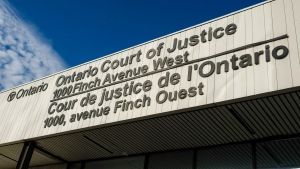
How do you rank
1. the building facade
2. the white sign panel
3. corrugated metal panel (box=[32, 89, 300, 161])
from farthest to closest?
corrugated metal panel (box=[32, 89, 300, 161]) < the building facade < the white sign panel

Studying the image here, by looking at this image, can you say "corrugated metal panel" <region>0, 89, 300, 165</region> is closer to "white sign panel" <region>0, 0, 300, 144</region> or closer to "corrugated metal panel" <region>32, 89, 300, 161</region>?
"corrugated metal panel" <region>32, 89, 300, 161</region>

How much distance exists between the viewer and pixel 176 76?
9.98 metres

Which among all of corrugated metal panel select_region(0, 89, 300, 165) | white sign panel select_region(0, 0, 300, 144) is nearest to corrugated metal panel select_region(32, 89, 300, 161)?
corrugated metal panel select_region(0, 89, 300, 165)

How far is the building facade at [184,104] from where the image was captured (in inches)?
339

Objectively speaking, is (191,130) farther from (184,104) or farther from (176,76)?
(176,76)

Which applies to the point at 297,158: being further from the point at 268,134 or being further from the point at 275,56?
the point at 275,56

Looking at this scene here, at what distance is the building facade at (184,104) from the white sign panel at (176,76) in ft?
0.09

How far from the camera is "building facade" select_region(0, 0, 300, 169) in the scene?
8.61 metres

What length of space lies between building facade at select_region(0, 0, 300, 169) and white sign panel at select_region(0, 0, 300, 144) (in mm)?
28

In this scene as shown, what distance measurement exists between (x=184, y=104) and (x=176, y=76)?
3.28 feet

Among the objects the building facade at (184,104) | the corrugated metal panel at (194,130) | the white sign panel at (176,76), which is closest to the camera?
the white sign panel at (176,76)

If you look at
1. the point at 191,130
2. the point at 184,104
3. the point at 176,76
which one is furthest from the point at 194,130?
the point at 176,76

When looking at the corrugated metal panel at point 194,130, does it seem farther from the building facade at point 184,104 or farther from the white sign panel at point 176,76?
the white sign panel at point 176,76

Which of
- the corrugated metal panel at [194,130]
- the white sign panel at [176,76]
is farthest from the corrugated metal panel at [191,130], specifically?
the white sign panel at [176,76]
